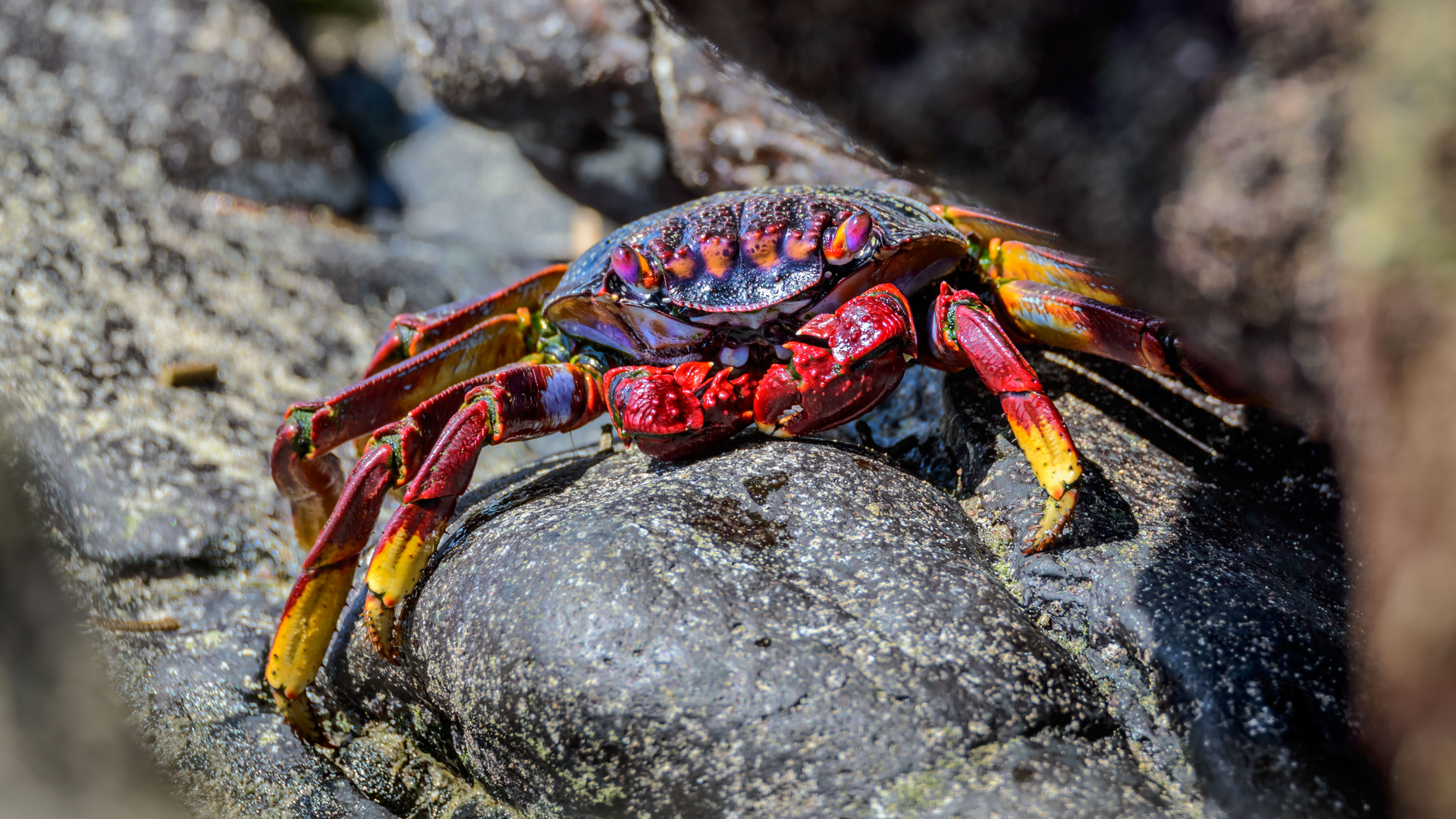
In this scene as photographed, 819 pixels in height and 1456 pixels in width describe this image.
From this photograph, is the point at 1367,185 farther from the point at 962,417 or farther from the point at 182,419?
the point at 182,419

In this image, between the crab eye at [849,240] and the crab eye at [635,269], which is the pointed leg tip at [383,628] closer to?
the crab eye at [635,269]

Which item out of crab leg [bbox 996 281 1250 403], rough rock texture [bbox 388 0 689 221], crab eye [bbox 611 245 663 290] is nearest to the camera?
crab leg [bbox 996 281 1250 403]

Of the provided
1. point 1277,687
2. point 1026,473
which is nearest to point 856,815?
point 1277,687

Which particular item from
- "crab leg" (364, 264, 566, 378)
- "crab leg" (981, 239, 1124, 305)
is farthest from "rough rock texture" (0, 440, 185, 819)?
"crab leg" (981, 239, 1124, 305)

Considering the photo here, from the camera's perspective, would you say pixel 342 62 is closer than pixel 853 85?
No

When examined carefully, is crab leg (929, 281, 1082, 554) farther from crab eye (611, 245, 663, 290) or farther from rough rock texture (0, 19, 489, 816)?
rough rock texture (0, 19, 489, 816)

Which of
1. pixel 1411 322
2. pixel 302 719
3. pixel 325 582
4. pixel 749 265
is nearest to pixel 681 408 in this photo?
pixel 749 265

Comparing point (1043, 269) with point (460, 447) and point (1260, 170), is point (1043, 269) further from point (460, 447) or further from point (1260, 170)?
point (460, 447)
